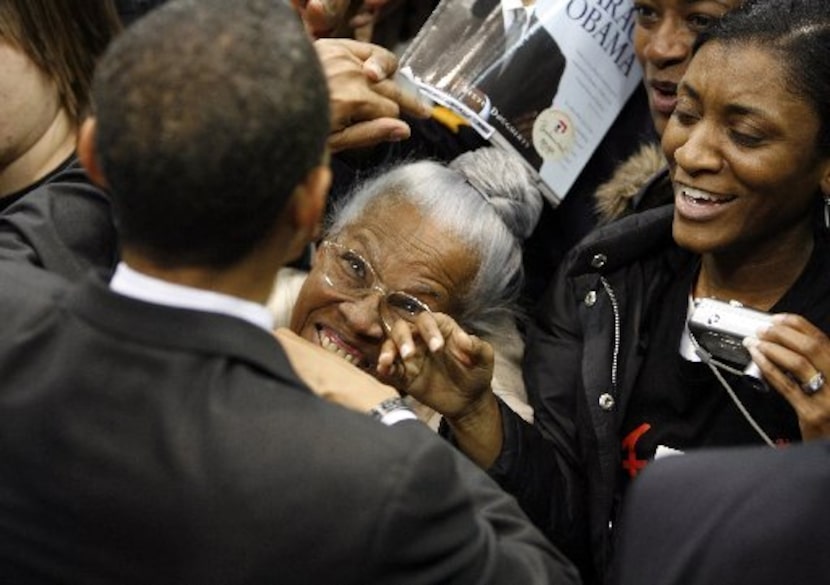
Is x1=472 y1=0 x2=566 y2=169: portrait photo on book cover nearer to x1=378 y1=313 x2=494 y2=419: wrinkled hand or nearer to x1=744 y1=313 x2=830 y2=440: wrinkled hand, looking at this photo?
x1=378 y1=313 x2=494 y2=419: wrinkled hand

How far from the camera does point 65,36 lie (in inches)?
90.1

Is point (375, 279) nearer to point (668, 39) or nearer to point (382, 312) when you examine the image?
point (382, 312)

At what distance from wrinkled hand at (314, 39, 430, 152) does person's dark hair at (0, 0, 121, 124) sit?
0.39 m

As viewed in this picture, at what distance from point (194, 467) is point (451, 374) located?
929mm

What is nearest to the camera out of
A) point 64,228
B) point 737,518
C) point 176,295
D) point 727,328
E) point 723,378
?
point 737,518

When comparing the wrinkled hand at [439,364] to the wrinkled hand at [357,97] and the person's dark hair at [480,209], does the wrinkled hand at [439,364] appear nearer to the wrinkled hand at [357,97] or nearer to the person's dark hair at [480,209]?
the wrinkled hand at [357,97]

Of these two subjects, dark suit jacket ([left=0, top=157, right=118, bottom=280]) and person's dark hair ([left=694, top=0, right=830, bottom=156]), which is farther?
person's dark hair ([left=694, top=0, right=830, bottom=156])

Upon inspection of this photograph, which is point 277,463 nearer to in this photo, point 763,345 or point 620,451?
point 763,345

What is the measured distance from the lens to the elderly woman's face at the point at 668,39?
104 inches

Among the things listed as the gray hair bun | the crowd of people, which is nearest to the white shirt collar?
the crowd of people

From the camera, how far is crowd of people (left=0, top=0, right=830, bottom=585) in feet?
4.27

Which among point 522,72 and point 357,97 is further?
point 522,72

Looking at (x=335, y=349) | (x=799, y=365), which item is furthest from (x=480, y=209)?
(x=799, y=365)

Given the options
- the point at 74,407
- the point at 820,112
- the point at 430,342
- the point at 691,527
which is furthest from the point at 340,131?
the point at 691,527
